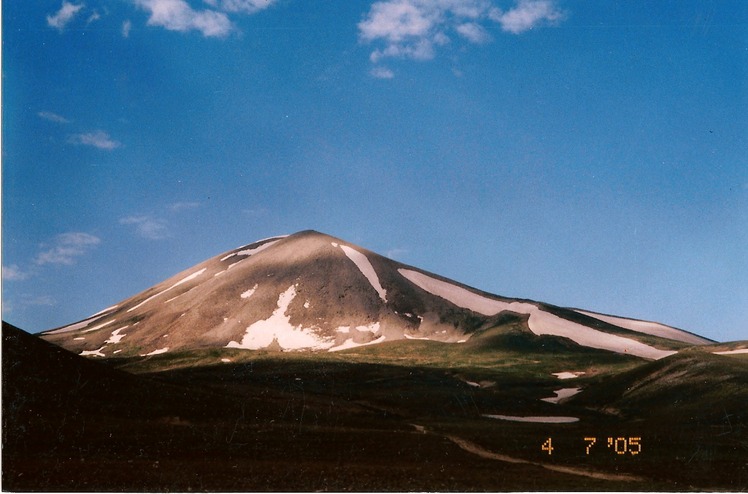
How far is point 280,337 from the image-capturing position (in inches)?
7367

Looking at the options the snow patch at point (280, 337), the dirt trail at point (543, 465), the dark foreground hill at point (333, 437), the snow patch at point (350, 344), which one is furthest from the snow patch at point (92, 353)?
the dirt trail at point (543, 465)

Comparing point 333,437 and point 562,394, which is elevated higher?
point 562,394

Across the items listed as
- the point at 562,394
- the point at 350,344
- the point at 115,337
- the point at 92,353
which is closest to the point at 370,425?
the point at 562,394

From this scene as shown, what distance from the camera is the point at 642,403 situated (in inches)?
3420

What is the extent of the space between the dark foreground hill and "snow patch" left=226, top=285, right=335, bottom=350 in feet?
228

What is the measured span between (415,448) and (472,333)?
141761 mm

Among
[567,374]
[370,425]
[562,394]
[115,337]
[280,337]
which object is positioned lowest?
[370,425]

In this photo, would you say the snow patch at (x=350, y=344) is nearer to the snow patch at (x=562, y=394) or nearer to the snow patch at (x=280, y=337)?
the snow patch at (x=280, y=337)

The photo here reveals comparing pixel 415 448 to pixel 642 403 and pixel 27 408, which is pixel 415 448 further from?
pixel 642 403

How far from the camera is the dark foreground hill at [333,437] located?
39.0 metres

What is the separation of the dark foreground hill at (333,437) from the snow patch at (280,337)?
2737 inches

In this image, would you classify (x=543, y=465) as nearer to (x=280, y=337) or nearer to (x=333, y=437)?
(x=333, y=437)

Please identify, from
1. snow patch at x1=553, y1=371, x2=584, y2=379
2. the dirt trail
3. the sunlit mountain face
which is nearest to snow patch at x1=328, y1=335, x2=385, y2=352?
the sunlit mountain face

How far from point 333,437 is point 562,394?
213 feet
